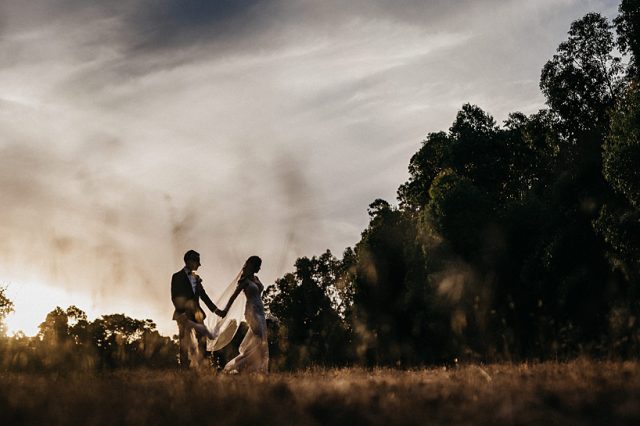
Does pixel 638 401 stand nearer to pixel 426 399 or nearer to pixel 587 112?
pixel 426 399

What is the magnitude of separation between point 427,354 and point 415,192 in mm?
14381

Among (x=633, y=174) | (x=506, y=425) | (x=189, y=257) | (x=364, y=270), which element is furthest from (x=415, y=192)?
(x=506, y=425)

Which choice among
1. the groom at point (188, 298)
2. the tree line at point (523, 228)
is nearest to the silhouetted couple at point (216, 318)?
the groom at point (188, 298)

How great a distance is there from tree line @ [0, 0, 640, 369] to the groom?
2.64 m

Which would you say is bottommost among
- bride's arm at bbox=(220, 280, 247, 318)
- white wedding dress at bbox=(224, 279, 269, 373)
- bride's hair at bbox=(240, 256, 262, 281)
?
white wedding dress at bbox=(224, 279, 269, 373)

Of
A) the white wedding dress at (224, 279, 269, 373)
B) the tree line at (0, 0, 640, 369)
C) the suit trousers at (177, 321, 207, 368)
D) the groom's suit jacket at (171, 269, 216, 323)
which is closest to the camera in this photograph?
the white wedding dress at (224, 279, 269, 373)

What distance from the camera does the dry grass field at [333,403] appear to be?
5305mm

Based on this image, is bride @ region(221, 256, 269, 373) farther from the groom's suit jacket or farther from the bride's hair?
the groom's suit jacket

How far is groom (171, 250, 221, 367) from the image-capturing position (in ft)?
50.7

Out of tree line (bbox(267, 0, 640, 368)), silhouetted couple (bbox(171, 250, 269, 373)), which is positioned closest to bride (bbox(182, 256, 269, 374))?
silhouetted couple (bbox(171, 250, 269, 373))

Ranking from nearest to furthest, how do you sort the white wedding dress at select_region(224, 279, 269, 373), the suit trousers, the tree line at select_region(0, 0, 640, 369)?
the white wedding dress at select_region(224, 279, 269, 373)
the suit trousers
the tree line at select_region(0, 0, 640, 369)

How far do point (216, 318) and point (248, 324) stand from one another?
969mm

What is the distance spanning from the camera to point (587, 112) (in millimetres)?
34250

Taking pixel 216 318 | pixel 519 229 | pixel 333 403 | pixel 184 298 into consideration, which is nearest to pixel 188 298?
pixel 184 298
